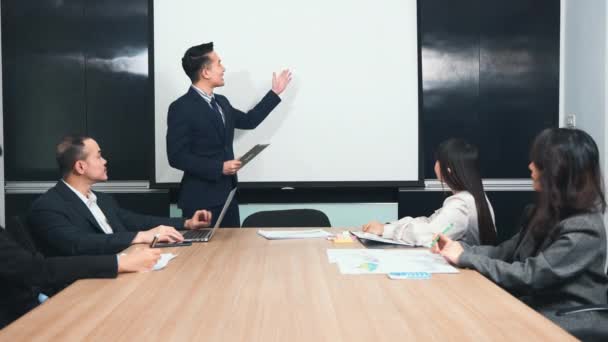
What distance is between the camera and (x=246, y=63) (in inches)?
150

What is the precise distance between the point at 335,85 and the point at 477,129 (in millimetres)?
1088

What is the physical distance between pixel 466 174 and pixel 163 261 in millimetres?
1273

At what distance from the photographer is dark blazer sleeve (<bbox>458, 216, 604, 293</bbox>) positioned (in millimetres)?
1520

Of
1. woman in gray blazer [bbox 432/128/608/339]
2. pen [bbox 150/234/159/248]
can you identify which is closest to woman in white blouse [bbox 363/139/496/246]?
woman in gray blazer [bbox 432/128/608/339]

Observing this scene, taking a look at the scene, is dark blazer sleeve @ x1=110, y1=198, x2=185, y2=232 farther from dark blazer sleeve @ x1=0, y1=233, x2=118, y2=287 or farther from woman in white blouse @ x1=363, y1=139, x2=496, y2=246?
woman in white blouse @ x1=363, y1=139, x2=496, y2=246

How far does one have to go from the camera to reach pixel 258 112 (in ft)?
11.4

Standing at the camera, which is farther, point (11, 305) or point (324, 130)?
point (324, 130)

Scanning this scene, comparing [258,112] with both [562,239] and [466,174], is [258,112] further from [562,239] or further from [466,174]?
[562,239]

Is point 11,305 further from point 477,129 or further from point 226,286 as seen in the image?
point 477,129

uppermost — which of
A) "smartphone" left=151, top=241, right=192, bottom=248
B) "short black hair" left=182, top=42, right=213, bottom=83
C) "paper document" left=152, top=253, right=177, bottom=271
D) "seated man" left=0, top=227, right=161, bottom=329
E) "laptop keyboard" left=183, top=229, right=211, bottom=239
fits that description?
"short black hair" left=182, top=42, right=213, bottom=83

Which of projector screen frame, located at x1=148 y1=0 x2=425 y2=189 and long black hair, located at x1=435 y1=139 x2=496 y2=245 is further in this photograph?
projector screen frame, located at x1=148 y1=0 x2=425 y2=189

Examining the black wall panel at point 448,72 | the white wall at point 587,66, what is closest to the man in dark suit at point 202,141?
the black wall panel at point 448,72

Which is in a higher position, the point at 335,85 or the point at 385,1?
the point at 385,1

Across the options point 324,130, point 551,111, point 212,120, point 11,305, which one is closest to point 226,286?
point 11,305
